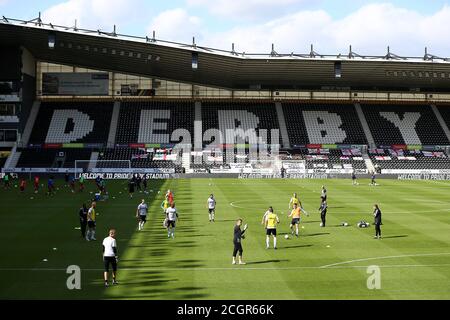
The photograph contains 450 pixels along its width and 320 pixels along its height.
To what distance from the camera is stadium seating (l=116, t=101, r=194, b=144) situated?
81750mm

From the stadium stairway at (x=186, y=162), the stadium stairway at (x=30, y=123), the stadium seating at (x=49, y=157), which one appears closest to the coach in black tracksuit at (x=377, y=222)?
the stadium stairway at (x=186, y=162)

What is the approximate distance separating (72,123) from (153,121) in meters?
11.2

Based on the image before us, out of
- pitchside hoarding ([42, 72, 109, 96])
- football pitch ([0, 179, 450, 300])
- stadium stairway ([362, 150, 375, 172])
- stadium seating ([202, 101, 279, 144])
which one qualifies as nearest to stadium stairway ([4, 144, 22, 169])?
pitchside hoarding ([42, 72, 109, 96])

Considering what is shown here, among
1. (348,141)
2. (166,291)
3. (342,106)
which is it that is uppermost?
(342,106)

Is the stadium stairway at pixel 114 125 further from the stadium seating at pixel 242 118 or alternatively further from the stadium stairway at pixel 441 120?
the stadium stairway at pixel 441 120

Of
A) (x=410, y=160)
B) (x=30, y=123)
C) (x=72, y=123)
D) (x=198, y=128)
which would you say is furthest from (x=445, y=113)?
(x=30, y=123)

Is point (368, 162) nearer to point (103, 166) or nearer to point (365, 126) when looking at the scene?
point (365, 126)

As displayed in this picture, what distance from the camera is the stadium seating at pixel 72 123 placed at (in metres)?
80.1

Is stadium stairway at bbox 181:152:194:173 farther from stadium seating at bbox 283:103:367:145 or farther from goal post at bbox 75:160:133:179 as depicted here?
stadium seating at bbox 283:103:367:145

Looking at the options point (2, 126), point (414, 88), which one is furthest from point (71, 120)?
point (414, 88)

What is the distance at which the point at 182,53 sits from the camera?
2872 inches

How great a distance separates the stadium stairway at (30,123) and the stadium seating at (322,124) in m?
35.4

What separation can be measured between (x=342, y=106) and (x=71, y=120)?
39840mm
